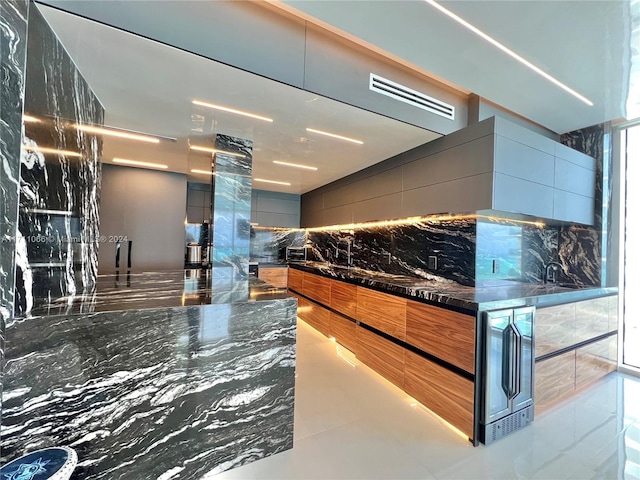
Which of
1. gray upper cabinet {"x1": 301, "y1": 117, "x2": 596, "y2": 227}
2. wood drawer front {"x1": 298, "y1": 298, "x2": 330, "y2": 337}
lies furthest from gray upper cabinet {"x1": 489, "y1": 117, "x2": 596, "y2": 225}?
wood drawer front {"x1": 298, "y1": 298, "x2": 330, "y2": 337}

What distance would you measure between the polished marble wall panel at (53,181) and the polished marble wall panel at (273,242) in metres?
3.36

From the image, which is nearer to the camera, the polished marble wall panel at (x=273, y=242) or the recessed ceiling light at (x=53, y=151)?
the recessed ceiling light at (x=53, y=151)

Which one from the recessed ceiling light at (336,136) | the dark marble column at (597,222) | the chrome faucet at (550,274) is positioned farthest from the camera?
the chrome faucet at (550,274)

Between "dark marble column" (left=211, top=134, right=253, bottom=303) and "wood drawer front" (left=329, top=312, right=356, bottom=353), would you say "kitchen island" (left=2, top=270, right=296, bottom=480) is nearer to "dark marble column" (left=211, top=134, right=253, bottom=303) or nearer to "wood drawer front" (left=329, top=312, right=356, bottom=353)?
"dark marble column" (left=211, top=134, right=253, bottom=303)

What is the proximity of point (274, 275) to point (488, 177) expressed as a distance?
11.3 feet

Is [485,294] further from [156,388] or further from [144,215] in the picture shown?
[144,215]

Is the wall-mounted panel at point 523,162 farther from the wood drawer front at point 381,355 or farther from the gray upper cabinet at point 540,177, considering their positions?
the wood drawer front at point 381,355

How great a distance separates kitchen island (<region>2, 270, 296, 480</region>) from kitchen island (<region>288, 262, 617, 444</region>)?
1.02 metres

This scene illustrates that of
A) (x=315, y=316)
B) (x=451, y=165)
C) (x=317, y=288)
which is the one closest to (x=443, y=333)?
(x=451, y=165)

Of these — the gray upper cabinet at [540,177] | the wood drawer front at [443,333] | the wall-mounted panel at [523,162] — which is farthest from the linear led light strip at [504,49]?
the wood drawer front at [443,333]

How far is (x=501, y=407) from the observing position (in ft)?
5.35

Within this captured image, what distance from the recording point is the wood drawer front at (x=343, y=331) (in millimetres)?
2805

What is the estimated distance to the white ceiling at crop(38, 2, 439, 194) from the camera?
4.45 feet

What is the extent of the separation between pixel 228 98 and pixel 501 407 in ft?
8.98
